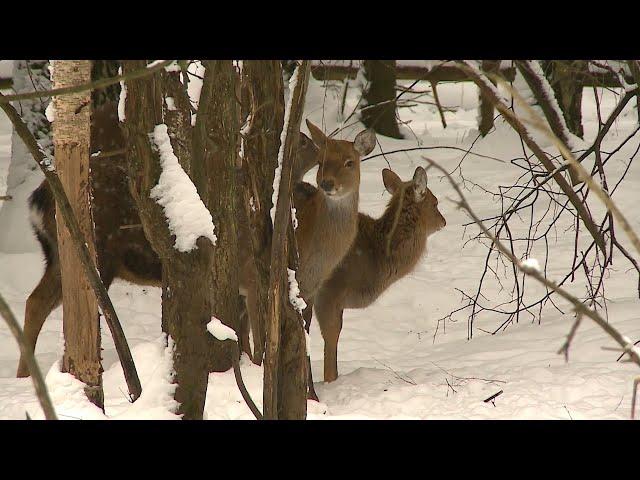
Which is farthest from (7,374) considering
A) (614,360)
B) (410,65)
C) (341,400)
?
(410,65)

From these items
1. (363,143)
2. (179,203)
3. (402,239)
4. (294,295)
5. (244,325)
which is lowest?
(244,325)

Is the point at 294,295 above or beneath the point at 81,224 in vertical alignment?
beneath

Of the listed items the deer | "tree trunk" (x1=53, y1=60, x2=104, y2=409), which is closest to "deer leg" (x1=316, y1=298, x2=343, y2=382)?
the deer

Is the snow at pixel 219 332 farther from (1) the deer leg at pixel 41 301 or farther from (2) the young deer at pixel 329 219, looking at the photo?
(1) the deer leg at pixel 41 301

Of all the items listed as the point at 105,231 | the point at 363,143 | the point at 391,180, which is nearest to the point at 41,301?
the point at 105,231

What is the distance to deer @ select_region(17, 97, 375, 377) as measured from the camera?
20.1ft

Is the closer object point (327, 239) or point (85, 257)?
point (85, 257)

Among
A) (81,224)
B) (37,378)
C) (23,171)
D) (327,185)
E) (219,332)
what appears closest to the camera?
(37,378)

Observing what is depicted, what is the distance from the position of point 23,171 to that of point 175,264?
5879 mm

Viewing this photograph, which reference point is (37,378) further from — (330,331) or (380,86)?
(380,86)

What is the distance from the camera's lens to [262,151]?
3703 millimetres

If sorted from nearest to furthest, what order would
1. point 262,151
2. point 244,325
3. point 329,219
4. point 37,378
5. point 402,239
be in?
point 37,378 → point 262,151 → point 329,219 → point 244,325 → point 402,239

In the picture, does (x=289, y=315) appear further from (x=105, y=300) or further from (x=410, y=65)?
(x=410, y=65)
